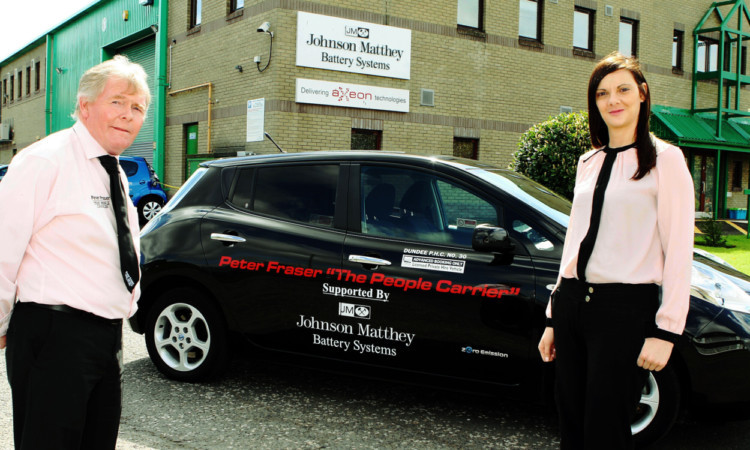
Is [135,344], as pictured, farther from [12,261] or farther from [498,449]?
[12,261]

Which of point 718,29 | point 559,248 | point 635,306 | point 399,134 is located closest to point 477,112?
point 399,134

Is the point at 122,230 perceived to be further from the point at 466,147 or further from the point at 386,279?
the point at 466,147

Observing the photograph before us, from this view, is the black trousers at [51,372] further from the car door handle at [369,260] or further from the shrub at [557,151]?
the shrub at [557,151]

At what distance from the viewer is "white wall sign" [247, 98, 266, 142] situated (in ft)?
47.9

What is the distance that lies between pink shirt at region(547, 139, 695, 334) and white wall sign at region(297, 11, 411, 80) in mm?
12772

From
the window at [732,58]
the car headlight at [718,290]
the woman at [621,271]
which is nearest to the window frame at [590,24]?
the window at [732,58]

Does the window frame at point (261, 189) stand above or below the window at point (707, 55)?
below

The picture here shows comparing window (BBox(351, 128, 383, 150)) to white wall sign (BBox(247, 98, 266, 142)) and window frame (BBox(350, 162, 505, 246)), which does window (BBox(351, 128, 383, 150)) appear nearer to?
white wall sign (BBox(247, 98, 266, 142))

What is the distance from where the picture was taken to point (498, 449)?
3674 mm

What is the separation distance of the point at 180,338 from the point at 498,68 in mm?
14104

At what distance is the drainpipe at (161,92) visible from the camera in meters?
18.6

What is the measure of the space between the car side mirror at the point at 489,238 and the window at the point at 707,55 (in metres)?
20.9

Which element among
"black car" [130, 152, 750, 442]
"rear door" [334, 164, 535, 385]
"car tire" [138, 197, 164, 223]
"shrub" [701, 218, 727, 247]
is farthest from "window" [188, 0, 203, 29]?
"rear door" [334, 164, 535, 385]

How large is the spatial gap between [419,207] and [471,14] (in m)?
13.9
